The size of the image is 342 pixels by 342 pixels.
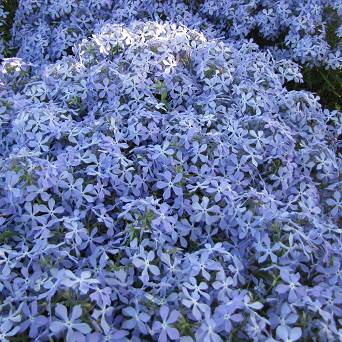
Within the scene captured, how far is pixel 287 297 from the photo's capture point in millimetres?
1797

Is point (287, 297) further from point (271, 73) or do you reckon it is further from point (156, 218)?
point (271, 73)

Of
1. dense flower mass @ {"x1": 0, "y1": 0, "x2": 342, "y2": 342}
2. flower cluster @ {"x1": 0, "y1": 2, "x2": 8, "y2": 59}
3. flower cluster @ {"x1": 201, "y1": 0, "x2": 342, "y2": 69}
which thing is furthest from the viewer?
flower cluster @ {"x1": 0, "y1": 2, "x2": 8, "y2": 59}

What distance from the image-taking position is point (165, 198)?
2104mm

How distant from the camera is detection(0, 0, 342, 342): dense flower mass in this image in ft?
5.58

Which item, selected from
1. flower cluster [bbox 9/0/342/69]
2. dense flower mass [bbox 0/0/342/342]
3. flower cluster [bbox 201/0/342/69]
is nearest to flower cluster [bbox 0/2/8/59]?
flower cluster [bbox 9/0/342/69]

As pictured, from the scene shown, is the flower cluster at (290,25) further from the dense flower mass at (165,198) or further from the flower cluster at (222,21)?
the dense flower mass at (165,198)

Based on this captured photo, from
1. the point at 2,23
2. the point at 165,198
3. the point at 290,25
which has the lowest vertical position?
the point at 2,23

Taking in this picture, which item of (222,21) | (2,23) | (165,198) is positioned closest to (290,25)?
(222,21)

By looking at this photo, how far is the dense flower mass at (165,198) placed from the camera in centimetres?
170

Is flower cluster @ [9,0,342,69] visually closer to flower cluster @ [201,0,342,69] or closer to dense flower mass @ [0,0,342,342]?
flower cluster @ [201,0,342,69]

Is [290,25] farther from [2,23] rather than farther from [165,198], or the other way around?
[2,23]

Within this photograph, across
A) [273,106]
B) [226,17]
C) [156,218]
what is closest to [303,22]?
[226,17]

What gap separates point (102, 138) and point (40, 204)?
0.39 metres

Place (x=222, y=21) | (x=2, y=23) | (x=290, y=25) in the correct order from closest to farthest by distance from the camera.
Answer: (x=290, y=25), (x=222, y=21), (x=2, y=23)
